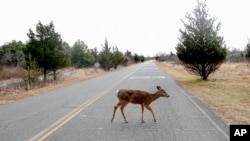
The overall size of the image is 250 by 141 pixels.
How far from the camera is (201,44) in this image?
29.6 meters

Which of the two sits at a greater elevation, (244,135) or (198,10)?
(198,10)

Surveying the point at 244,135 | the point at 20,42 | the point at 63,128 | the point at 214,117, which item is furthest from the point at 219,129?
the point at 20,42

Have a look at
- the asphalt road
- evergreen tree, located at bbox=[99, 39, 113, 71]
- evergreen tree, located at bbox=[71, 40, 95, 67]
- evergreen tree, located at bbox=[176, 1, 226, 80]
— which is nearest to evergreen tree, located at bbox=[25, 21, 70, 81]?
evergreen tree, located at bbox=[176, 1, 226, 80]

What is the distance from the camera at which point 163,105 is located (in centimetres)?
1445

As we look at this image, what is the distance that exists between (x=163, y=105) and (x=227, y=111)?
270cm

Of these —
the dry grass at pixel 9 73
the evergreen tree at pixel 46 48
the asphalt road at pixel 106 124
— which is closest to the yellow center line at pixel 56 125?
the asphalt road at pixel 106 124

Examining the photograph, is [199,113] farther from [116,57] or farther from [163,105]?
[116,57]

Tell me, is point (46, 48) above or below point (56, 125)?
above

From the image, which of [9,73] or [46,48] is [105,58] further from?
[46,48]

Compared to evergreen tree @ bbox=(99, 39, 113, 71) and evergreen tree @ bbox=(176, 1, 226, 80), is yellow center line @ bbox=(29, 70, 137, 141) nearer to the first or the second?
evergreen tree @ bbox=(176, 1, 226, 80)

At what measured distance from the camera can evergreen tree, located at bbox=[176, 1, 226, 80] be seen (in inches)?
1157

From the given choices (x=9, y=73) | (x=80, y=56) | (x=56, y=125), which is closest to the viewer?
(x=56, y=125)

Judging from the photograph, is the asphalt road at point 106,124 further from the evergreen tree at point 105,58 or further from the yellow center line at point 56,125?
the evergreen tree at point 105,58

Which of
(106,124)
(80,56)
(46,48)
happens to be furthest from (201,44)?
(80,56)
